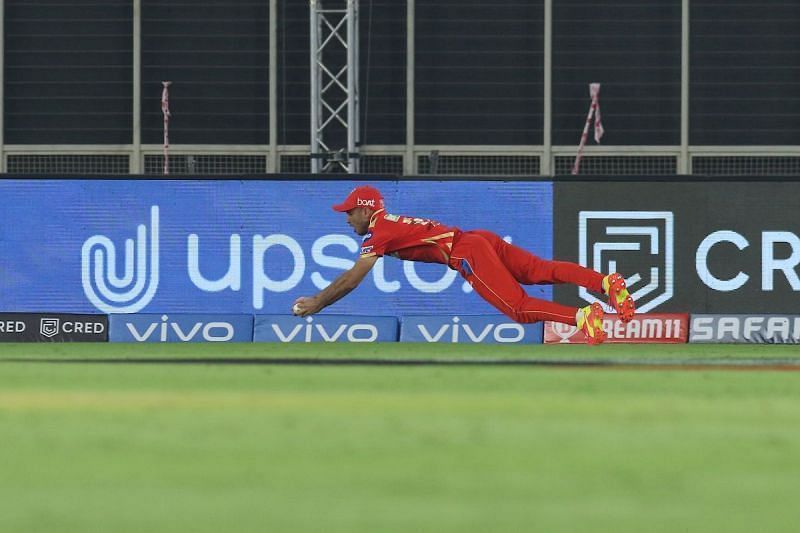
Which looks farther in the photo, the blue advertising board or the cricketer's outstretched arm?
the blue advertising board

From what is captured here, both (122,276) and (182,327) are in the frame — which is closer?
(182,327)

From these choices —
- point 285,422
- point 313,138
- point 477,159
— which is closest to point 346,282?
point 285,422

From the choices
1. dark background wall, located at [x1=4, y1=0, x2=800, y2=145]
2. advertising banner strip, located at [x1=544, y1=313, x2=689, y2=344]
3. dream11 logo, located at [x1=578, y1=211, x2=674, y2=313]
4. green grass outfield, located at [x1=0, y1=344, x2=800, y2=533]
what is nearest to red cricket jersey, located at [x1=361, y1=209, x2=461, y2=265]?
green grass outfield, located at [x1=0, y1=344, x2=800, y2=533]

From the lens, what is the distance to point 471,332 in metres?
18.7

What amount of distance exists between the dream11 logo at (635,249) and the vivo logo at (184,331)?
13.3 ft

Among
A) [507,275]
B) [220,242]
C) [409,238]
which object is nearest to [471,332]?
[220,242]

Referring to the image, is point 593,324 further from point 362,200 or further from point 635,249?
point 635,249

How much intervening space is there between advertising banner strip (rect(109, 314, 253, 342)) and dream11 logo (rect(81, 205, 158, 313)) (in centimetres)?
18

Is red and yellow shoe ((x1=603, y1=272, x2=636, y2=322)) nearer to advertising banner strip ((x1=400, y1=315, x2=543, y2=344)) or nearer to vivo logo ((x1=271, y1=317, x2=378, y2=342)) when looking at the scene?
advertising banner strip ((x1=400, y1=315, x2=543, y2=344))

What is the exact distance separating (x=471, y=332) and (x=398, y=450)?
11.8 meters

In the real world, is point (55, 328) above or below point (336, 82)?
below

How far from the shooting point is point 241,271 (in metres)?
18.8

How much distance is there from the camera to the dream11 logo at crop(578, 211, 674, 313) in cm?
1880

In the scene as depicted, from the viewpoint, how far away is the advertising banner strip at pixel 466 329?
18609 mm
